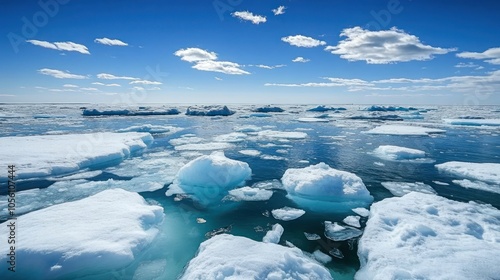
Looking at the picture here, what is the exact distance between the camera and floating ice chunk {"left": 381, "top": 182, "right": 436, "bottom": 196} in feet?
28.3

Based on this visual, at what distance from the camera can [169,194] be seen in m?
8.50

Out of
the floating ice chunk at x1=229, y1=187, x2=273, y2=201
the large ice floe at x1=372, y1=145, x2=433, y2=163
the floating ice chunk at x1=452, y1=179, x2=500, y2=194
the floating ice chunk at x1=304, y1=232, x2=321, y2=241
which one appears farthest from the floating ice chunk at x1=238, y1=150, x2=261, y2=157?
the floating ice chunk at x1=452, y1=179, x2=500, y2=194

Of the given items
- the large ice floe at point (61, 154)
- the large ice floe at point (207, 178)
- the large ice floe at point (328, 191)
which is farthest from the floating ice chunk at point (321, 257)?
the large ice floe at point (61, 154)

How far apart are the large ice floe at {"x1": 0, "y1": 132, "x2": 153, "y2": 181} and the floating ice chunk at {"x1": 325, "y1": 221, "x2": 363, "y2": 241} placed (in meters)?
10.2

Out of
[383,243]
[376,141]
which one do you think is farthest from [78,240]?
[376,141]

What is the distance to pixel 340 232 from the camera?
6.09 metres

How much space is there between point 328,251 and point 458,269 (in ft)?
6.92

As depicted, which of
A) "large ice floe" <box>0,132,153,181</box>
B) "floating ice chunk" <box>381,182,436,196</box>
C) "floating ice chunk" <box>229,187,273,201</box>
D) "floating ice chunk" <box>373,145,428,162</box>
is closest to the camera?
"floating ice chunk" <box>229,187,273,201</box>

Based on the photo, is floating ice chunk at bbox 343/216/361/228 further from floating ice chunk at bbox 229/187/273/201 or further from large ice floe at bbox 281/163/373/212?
floating ice chunk at bbox 229/187/273/201

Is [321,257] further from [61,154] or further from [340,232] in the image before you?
[61,154]

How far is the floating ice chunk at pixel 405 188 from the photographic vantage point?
8.64 meters

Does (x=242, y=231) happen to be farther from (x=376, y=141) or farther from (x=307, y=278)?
(x=376, y=141)

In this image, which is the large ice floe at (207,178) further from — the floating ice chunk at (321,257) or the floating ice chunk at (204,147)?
the floating ice chunk at (204,147)

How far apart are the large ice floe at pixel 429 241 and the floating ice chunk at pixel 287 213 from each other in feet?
5.76
